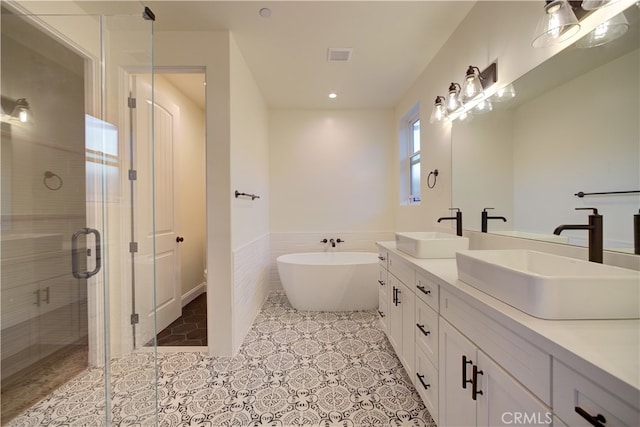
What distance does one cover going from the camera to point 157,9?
1.90 metres

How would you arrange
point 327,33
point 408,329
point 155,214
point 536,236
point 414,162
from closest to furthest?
point 536,236 → point 408,329 → point 327,33 → point 155,214 → point 414,162

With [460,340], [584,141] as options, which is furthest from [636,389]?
[584,141]

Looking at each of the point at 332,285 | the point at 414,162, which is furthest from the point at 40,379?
the point at 414,162

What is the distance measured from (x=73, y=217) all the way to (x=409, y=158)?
3.62 metres

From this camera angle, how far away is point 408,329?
172cm

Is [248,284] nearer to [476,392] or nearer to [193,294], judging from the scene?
[193,294]

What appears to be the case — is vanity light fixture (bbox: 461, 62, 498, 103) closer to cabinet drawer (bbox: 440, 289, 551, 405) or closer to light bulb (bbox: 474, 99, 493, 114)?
light bulb (bbox: 474, 99, 493, 114)

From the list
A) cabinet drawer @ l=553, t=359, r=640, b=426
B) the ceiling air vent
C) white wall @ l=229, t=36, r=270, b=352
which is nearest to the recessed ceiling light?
white wall @ l=229, t=36, r=270, b=352

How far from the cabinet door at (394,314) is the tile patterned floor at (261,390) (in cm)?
19

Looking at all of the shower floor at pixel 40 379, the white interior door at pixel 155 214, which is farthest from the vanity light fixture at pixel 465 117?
the shower floor at pixel 40 379

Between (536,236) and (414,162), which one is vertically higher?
(414,162)

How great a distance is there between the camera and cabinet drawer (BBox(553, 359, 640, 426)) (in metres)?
0.51

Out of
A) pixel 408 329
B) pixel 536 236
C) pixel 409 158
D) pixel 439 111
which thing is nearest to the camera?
pixel 536 236

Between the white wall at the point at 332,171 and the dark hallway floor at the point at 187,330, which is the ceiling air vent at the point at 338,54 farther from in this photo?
the dark hallway floor at the point at 187,330
